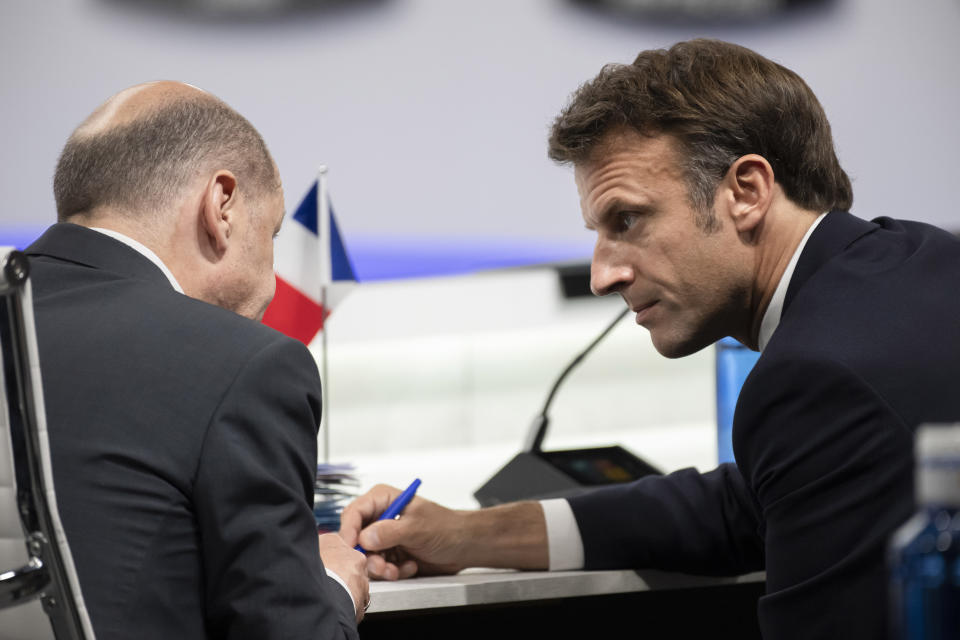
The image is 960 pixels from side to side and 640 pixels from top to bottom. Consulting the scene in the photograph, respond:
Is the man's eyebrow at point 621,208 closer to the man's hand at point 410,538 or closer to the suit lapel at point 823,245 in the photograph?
the suit lapel at point 823,245

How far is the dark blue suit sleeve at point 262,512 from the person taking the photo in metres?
0.99

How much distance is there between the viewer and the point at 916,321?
1177 millimetres

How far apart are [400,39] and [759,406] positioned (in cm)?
173

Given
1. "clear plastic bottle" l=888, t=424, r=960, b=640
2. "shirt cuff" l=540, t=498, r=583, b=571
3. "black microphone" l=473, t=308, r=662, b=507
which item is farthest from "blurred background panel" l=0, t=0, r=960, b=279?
"clear plastic bottle" l=888, t=424, r=960, b=640

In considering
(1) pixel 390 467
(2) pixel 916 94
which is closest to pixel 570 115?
(1) pixel 390 467

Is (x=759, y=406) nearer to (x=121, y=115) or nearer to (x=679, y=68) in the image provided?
(x=679, y=68)

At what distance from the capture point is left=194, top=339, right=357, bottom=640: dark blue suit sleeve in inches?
38.8

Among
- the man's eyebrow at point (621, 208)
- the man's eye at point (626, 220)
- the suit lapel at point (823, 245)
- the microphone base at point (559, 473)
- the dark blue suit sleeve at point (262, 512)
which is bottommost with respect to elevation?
the microphone base at point (559, 473)

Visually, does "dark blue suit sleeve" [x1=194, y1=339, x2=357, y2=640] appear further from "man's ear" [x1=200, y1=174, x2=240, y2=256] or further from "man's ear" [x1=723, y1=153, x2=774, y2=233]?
"man's ear" [x1=723, y1=153, x2=774, y2=233]

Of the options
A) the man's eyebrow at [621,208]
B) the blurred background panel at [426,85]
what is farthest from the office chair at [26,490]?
the blurred background panel at [426,85]

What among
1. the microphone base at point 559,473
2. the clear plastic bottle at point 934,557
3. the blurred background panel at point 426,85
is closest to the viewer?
the clear plastic bottle at point 934,557

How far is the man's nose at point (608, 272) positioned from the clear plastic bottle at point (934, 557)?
0.96m

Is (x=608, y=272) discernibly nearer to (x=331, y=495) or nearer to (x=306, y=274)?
(x=331, y=495)

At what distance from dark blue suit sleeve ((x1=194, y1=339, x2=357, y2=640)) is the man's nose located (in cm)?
52
